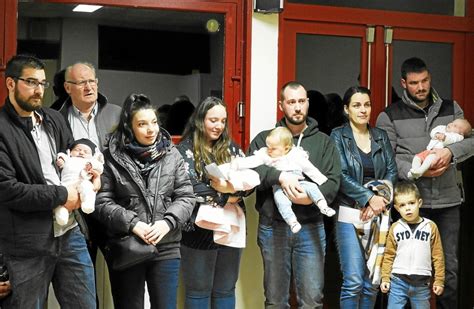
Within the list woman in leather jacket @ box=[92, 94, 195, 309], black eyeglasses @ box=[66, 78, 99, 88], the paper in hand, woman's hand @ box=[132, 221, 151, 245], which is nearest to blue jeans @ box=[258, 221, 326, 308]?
the paper in hand

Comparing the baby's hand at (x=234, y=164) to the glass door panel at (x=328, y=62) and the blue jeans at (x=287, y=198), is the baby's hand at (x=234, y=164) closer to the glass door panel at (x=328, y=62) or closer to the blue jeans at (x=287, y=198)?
the blue jeans at (x=287, y=198)

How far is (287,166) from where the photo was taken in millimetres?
4258

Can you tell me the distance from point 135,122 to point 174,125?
0.82 meters

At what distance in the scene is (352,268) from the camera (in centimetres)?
446

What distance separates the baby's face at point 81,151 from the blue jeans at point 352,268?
1.61m

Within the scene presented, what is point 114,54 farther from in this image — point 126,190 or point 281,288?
point 281,288

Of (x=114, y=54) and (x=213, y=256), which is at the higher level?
(x=114, y=54)

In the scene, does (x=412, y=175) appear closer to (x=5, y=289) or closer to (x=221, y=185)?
(x=221, y=185)

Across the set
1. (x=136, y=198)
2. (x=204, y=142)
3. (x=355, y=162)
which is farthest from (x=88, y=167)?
(x=355, y=162)

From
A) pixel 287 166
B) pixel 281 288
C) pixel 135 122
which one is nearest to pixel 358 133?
pixel 287 166

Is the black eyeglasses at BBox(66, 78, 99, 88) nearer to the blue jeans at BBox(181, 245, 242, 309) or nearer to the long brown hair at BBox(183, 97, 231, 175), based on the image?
the long brown hair at BBox(183, 97, 231, 175)

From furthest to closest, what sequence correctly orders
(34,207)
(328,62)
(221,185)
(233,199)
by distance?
(328,62), (233,199), (221,185), (34,207)

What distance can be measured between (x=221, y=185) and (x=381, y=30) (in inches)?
71.6

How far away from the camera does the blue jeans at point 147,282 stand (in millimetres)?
3785
